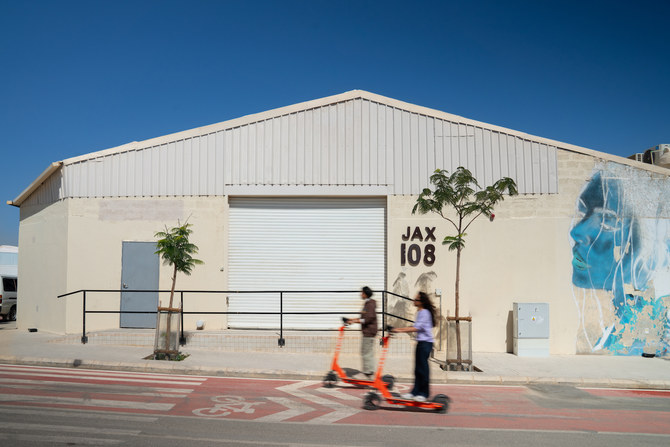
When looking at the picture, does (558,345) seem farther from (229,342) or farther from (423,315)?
(229,342)

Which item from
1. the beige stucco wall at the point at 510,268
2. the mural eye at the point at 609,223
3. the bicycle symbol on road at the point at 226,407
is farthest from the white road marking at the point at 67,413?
the mural eye at the point at 609,223

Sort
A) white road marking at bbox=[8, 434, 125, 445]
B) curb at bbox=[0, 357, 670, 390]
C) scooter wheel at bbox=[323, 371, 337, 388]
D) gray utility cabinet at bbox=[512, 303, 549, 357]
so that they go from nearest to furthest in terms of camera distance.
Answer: white road marking at bbox=[8, 434, 125, 445] → scooter wheel at bbox=[323, 371, 337, 388] → curb at bbox=[0, 357, 670, 390] → gray utility cabinet at bbox=[512, 303, 549, 357]

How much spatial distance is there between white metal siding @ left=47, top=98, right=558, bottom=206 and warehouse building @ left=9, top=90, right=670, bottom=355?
4 cm

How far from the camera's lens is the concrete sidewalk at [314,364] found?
1041 centimetres

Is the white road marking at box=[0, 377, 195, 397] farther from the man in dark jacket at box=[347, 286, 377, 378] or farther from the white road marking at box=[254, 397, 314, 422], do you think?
the man in dark jacket at box=[347, 286, 377, 378]

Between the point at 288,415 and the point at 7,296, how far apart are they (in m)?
19.1

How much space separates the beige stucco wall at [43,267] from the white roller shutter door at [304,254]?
486cm

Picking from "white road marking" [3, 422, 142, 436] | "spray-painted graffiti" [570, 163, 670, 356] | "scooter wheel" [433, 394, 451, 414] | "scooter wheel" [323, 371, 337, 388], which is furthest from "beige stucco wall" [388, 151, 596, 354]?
"white road marking" [3, 422, 142, 436]

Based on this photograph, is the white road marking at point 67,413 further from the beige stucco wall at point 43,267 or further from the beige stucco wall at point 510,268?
the beige stucco wall at point 510,268

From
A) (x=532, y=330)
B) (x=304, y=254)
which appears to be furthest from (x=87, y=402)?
(x=532, y=330)

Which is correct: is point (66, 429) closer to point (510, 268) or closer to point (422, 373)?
point (422, 373)

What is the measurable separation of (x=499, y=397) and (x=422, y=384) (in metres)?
2.15

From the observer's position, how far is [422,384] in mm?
7746

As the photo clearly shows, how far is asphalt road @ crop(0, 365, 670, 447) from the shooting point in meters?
6.27
